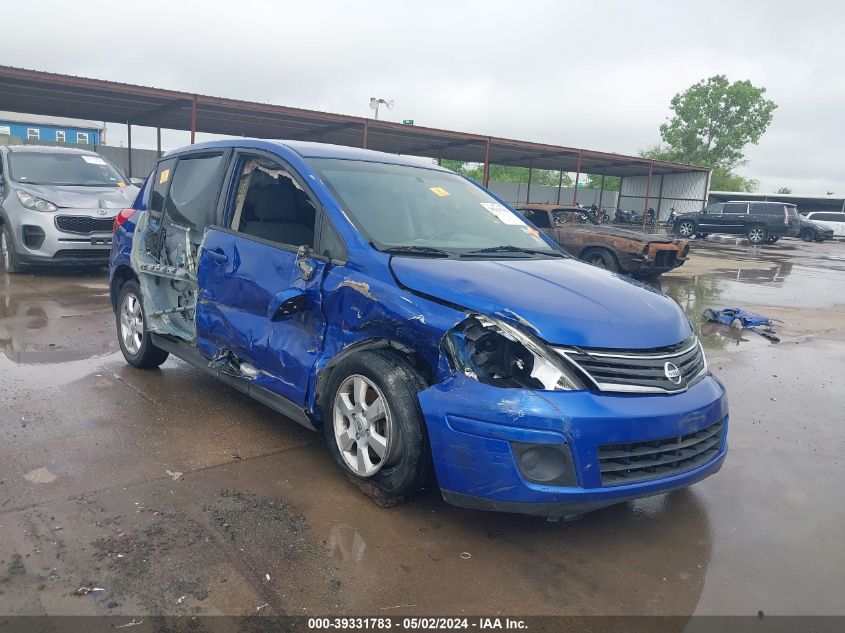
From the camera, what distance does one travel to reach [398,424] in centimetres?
299

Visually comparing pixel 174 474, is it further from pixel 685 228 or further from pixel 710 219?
pixel 685 228

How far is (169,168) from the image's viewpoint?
498 cm

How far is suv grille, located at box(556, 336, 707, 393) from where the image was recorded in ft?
9.18

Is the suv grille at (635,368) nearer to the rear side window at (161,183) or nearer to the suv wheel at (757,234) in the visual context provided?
the rear side window at (161,183)

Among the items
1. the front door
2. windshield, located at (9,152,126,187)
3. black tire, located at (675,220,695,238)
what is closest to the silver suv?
windshield, located at (9,152,126,187)

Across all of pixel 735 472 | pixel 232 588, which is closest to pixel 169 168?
pixel 232 588

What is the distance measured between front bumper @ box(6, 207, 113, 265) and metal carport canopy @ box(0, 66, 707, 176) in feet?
21.6

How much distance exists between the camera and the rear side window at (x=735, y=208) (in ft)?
96.0

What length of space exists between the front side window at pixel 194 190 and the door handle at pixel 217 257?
0.89ft

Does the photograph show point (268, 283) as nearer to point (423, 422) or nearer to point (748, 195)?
point (423, 422)

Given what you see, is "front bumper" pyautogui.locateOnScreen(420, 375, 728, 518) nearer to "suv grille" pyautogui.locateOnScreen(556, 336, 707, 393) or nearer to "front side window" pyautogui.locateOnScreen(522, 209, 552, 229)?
"suv grille" pyautogui.locateOnScreen(556, 336, 707, 393)

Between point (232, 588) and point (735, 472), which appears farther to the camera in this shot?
point (735, 472)

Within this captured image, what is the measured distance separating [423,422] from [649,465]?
3.29 feet

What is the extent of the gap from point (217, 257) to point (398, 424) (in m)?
1.86
